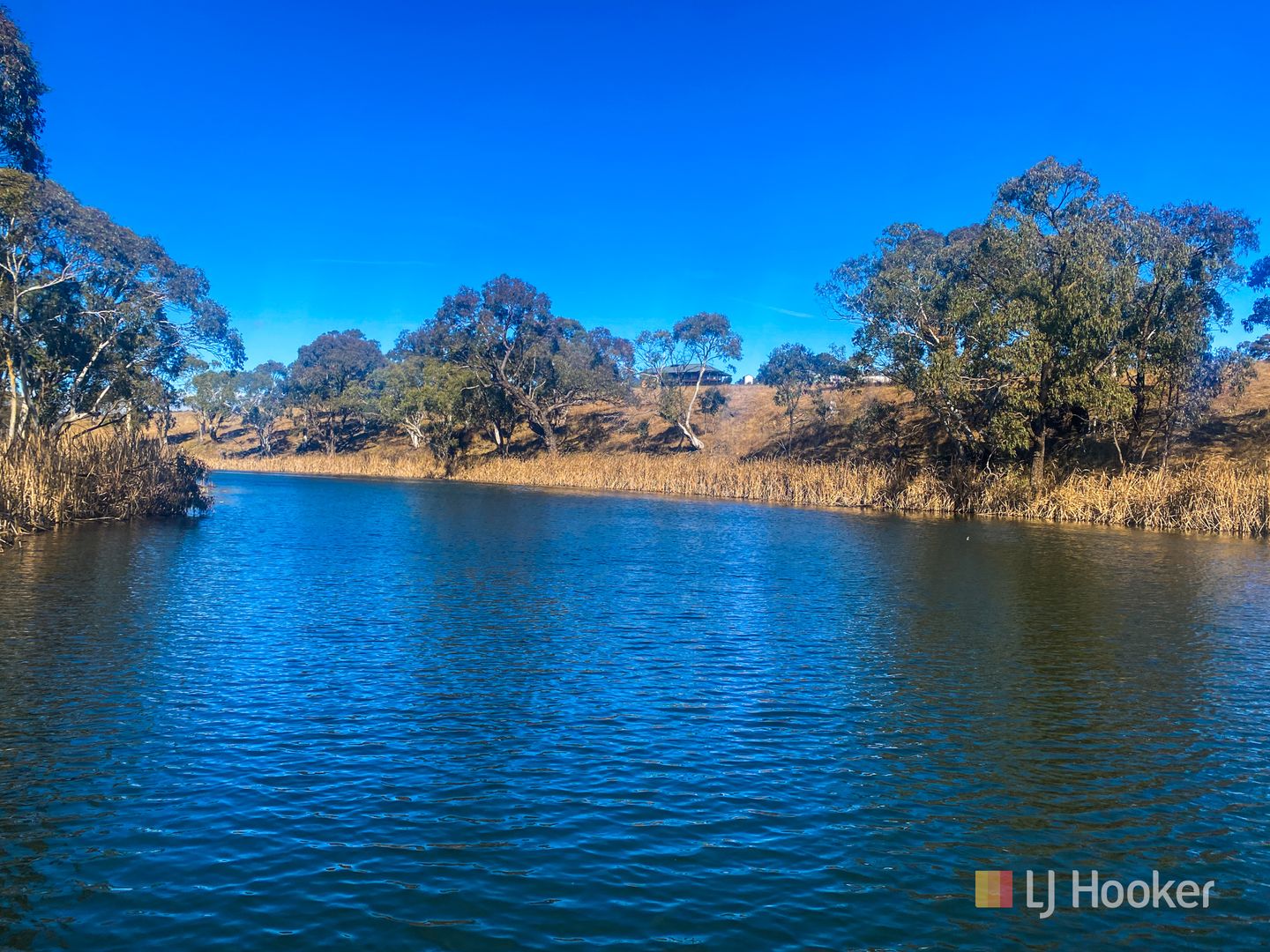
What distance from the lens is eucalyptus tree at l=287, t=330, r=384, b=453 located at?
93.8 m

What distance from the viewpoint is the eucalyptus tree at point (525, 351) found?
69938 mm

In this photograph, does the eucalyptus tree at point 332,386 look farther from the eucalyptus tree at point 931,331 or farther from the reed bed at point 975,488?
the eucalyptus tree at point 931,331

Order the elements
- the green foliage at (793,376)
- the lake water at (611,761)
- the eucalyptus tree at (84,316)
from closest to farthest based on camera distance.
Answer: the lake water at (611,761)
the eucalyptus tree at (84,316)
the green foliage at (793,376)

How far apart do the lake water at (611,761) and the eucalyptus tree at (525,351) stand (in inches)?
2015

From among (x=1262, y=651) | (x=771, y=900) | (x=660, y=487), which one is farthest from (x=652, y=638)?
(x=660, y=487)

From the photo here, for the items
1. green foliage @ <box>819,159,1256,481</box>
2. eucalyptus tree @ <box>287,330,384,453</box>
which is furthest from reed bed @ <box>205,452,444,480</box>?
green foliage @ <box>819,159,1256,481</box>

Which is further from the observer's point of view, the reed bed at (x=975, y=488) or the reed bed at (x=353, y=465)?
the reed bed at (x=353, y=465)

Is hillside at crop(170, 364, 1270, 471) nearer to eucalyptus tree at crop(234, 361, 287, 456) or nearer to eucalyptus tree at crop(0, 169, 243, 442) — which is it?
eucalyptus tree at crop(234, 361, 287, 456)

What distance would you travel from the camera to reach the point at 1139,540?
100 ft

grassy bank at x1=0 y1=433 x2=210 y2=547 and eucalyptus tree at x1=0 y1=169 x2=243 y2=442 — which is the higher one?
eucalyptus tree at x1=0 y1=169 x2=243 y2=442

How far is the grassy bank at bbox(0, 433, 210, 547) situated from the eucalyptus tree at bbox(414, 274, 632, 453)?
34.0 m

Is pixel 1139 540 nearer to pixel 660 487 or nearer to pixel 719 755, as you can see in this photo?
pixel 719 755

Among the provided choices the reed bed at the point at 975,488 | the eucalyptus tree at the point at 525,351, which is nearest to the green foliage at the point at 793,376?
the reed bed at the point at 975,488

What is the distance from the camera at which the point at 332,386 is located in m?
96.6
